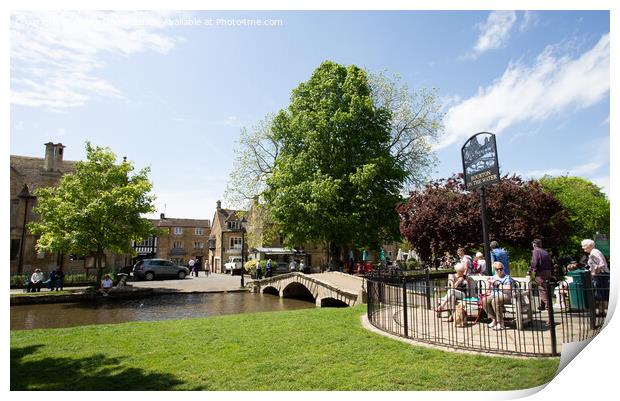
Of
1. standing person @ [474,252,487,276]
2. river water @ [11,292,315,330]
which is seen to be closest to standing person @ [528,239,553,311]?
standing person @ [474,252,487,276]

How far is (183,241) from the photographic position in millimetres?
56688

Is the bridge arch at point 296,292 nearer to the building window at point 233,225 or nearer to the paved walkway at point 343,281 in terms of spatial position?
the paved walkway at point 343,281

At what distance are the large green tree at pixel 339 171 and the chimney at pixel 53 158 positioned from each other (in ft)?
47.8

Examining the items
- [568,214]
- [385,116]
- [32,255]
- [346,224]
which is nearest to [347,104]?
[385,116]

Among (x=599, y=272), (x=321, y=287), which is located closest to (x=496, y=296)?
(x=599, y=272)

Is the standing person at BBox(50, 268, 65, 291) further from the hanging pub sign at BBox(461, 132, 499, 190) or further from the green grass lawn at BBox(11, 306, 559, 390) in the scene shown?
the hanging pub sign at BBox(461, 132, 499, 190)

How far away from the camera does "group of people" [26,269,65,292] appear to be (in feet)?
64.8

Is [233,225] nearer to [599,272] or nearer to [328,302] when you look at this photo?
[328,302]

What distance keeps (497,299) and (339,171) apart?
14.8 meters

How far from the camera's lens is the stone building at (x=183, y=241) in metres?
53.7

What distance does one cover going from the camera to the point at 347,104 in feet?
72.7

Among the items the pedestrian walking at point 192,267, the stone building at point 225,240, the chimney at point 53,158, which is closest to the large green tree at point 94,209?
the chimney at point 53,158

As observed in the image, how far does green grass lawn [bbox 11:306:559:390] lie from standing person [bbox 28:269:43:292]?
40.5ft
